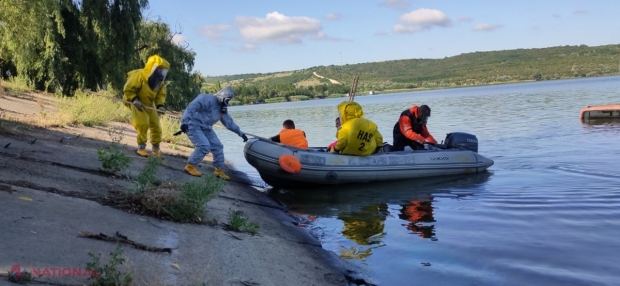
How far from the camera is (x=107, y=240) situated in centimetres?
433

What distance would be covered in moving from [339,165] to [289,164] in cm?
108

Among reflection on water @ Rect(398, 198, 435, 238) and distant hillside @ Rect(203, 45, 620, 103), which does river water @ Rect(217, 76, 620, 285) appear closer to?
reflection on water @ Rect(398, 198, 435, 238)

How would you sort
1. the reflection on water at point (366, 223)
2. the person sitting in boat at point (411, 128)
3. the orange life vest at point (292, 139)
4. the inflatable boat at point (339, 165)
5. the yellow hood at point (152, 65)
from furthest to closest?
the person sitting in boat at point (411, 128), the orange life vest at point (292, 139), the inflatable boat at point (339, 165), the yellow hood at point (152, 65), the reflection on water at point (366, 223)

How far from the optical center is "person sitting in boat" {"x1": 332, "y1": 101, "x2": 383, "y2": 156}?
432 inches

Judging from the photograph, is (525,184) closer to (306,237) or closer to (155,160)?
(306,237)

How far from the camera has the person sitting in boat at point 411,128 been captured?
1258cm

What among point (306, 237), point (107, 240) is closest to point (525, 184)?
point (306, 237)

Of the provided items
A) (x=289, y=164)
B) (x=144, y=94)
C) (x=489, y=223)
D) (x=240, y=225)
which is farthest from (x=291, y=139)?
(x=240, y=225)

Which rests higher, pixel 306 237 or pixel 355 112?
pixel 355 112

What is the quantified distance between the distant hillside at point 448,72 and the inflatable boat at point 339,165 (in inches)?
3043

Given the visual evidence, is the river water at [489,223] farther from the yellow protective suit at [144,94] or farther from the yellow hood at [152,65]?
the yellow hood at [152,65]

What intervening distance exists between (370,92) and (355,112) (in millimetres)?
99568

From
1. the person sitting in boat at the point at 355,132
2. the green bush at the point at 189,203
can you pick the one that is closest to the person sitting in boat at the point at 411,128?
the person sitting in boat at the point at 355,132

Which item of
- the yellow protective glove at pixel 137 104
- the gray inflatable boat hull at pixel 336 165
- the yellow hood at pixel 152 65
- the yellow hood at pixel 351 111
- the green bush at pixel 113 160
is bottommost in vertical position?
the gray inflatable boat hull at pixel 336 165
